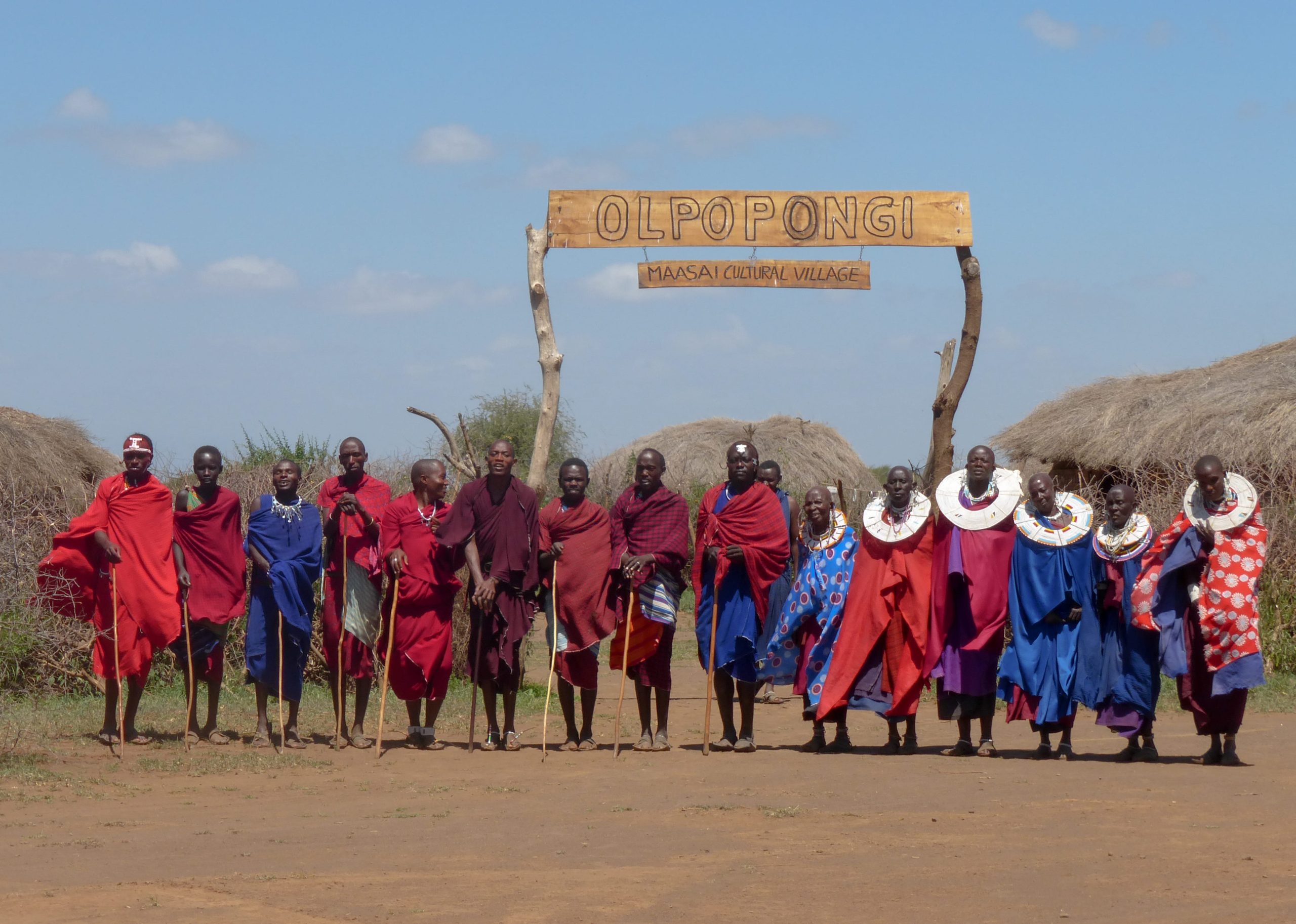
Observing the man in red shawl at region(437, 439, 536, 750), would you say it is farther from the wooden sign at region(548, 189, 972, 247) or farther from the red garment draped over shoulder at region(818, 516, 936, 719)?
the wooden sign at region(548, 189, 972, 247)

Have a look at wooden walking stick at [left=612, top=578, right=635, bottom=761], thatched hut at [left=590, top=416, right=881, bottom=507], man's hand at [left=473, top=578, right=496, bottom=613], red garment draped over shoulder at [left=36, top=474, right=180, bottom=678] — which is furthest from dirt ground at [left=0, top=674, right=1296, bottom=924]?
thatched hut at [left=590, top=416, right=881, bottom=507]

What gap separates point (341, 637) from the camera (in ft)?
32.3

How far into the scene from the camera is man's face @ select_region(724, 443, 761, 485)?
9.58 meters

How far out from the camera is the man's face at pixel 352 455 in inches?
386

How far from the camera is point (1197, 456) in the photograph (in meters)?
15.3

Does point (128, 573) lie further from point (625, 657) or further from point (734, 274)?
point (734, 274)

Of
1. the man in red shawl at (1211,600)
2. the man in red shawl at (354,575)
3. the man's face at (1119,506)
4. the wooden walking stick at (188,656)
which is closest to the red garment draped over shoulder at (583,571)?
the man in red shawl at (354,575)

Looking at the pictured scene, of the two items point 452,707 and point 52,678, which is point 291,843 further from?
point 52,678

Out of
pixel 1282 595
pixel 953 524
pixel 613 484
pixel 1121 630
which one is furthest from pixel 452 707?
pixel 613 484

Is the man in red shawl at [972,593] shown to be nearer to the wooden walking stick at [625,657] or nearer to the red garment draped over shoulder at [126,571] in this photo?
the wooden walking stick at [625,657]

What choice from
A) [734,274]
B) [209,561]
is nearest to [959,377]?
[734,274]

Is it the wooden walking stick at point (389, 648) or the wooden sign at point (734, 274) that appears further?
the wooden sign at point (734, 274)

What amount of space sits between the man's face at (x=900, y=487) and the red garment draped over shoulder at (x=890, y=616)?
20cm

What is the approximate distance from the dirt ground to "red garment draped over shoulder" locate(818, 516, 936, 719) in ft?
1.48
